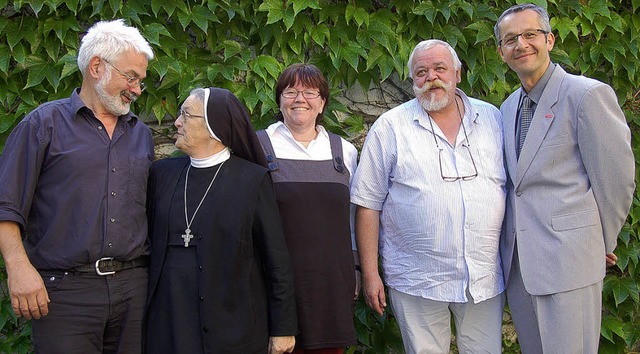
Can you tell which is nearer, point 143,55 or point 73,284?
point 73,284

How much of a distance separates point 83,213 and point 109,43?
27.1 inches

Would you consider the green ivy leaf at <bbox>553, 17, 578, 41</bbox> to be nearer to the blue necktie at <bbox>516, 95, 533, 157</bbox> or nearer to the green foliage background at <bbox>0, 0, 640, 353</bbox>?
the green foliage background at <bbox>0, 0, 640, 353</bbox>

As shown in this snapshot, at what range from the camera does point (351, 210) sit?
321cm

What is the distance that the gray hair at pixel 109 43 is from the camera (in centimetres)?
262

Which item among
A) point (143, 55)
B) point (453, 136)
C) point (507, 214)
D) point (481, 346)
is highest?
point (143, 55)

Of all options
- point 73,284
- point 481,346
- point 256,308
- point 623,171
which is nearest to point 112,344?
point 73,284

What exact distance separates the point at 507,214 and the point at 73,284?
1.88m

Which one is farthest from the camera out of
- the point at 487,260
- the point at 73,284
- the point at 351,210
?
the point at 351,210

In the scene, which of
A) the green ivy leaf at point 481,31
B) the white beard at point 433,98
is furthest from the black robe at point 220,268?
the green ivy leaf at point 481,31

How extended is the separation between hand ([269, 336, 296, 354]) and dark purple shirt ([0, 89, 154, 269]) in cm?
65

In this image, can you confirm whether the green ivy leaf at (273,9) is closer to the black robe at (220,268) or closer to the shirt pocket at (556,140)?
the black robe at (220,268)

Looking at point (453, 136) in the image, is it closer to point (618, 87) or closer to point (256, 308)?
point (256, 308)

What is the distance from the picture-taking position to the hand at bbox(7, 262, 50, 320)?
2.36m

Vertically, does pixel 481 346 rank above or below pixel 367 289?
below
